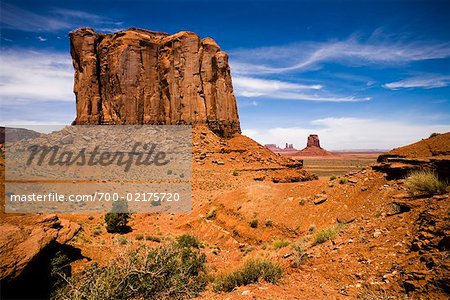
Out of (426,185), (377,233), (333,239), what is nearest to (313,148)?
(426,185)

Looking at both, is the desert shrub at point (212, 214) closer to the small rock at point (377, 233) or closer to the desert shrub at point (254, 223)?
the desert shrub at point (254, 223)

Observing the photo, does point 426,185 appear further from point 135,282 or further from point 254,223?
point 254,223

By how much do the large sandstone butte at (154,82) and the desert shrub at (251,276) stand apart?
1602 inches

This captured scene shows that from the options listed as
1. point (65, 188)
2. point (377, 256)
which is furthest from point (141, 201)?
point (377, 256)

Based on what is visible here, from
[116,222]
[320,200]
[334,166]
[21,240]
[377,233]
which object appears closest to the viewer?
[21,240]

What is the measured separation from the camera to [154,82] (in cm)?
4900

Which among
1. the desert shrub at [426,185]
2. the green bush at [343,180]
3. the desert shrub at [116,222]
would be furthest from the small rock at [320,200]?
the desert shrub at [116,222]

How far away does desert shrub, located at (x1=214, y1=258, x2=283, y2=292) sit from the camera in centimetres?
676

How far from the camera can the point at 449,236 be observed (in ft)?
16.9

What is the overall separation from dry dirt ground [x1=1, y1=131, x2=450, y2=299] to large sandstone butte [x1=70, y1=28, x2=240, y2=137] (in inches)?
1152

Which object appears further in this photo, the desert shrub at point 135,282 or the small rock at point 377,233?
the small rock at point 377,233

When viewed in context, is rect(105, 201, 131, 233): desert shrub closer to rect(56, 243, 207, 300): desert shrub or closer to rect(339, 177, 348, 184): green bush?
rect(56, 243, 207, 300): desert shrub

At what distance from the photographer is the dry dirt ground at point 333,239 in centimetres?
517

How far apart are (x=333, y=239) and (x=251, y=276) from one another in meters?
3.10
